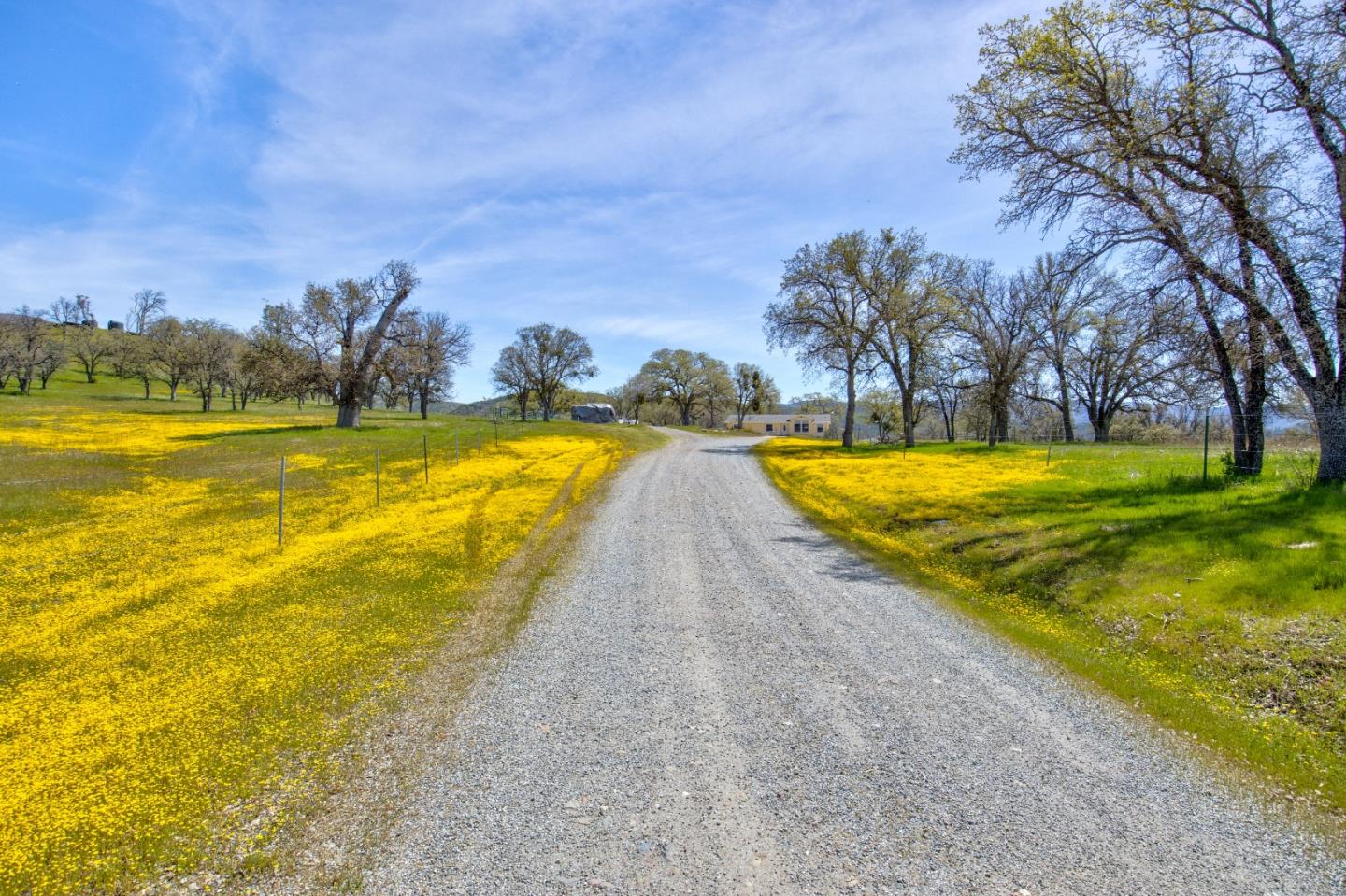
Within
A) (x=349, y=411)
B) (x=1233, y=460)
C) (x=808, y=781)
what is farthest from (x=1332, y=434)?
(x=349, y=411)

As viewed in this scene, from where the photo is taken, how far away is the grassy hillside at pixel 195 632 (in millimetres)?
4055

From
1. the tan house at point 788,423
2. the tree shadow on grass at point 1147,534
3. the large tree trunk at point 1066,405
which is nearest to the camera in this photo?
the tree shadow on grass at point 1147,534

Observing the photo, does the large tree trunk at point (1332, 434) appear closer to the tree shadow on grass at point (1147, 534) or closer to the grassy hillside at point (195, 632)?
the tree shadow on grass at point (1147, 534)

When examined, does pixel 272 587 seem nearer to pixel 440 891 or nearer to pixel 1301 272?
pixel 440 891

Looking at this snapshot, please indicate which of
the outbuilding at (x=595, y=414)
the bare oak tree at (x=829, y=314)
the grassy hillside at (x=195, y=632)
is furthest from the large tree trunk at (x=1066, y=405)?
the outbuilding at (x=595, y=414)

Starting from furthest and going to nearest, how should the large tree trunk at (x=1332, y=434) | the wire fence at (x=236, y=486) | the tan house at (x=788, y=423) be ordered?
the tan house at (x=788, y=423)
the wire fence at (x=236, y=486)
the large tree trunk at (x=1332, y=434)

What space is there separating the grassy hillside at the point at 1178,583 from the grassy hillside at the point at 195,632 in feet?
25.6

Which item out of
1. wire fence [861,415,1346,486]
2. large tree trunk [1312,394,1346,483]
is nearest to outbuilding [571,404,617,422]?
wire fence [861,415,1346,486]

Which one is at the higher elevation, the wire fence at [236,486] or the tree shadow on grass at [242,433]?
the tree shadow on grass at [242,433]

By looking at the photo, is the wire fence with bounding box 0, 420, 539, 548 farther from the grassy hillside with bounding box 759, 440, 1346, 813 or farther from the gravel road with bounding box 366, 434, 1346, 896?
the grassy hillside with bounding box 759, 440, 1346, 813

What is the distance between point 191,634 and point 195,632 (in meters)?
0.09

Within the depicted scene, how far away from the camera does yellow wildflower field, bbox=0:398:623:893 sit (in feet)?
13.3

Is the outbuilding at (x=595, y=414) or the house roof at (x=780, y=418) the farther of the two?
the house roof at (x=780, y=418)

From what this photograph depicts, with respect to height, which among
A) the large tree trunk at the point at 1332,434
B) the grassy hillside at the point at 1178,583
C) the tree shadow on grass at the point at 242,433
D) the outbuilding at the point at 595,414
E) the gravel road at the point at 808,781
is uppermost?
the outbuilding at the point at 595,414
